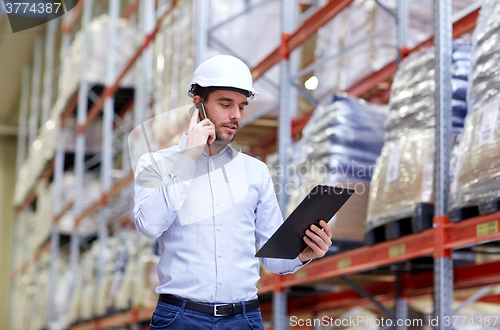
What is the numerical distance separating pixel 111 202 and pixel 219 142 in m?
8.19

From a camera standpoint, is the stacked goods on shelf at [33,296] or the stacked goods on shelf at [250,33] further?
the stacked goods on shelf at [33,296]

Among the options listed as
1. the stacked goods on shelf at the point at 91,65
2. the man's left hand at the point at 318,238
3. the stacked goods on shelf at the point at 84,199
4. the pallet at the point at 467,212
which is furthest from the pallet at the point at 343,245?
the stacked goods on shelf at the point at 84,199

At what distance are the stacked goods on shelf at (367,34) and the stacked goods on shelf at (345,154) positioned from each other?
766 millimetres

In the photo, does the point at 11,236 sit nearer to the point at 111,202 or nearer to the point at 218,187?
the point at 111,202

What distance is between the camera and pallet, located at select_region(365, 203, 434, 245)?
3.61m

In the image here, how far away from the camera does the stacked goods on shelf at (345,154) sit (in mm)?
4523

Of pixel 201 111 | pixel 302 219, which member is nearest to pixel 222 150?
pixel 201 111

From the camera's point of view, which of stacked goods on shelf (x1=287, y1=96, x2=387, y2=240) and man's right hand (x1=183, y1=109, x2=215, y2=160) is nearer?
man's right hand (x1=183, y1=109, x2=215, y2=160)

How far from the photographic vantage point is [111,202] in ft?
34.3

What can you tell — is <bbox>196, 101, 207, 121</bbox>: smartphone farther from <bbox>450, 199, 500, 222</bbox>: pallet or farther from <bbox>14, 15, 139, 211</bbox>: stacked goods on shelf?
<bbox>14, 15, 139, 211</bbox>: stacked goods on shelf

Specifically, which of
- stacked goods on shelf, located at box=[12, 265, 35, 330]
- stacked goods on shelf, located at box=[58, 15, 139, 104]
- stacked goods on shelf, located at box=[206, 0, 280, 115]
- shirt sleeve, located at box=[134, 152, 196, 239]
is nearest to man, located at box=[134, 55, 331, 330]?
shirt sleeve, located at box=[134, 152, 196, 239]

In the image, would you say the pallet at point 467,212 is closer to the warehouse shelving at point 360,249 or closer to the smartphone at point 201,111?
the warehouse shelving at point 360,249

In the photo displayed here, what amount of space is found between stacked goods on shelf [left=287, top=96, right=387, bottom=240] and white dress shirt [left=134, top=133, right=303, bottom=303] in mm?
2003

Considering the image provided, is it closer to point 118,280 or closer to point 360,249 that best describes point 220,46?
point 360,249
